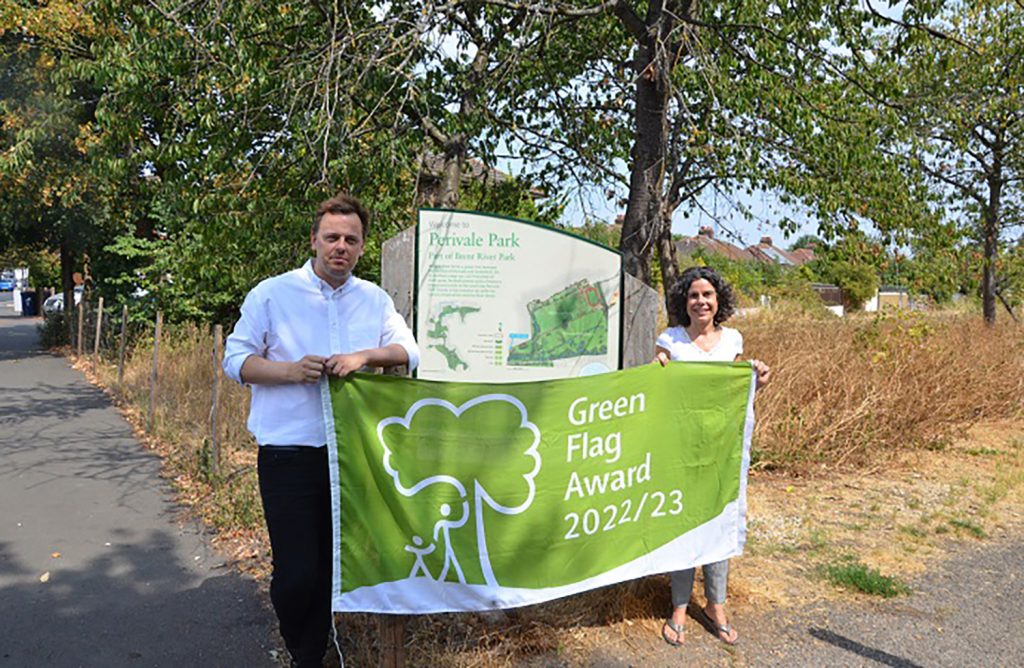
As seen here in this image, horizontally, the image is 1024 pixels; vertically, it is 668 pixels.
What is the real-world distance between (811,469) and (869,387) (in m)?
1.36

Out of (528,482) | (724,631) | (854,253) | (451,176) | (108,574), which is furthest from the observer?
(854,253)

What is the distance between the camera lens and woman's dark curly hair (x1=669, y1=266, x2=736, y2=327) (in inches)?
156

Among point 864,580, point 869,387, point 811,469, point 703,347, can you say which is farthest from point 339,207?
point 869,387

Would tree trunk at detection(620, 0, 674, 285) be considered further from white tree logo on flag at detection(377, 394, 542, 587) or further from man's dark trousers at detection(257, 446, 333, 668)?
man's dark trousers at detection(257, 446, 333, 668)

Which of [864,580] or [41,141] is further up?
[41,141]

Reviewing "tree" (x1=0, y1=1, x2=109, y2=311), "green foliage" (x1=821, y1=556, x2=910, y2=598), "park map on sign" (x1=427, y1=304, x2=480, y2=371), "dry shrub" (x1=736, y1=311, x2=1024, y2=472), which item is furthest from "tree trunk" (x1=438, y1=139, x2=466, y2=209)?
"tree" (x1=0, y1=1, x2=109, y2=311)

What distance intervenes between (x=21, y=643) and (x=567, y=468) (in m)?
2.82

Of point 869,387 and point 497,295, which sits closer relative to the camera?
point 497,295

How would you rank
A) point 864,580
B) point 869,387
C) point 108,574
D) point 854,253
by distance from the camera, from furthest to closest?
point 869,387
point 854,253
point 108,574
point 864,580

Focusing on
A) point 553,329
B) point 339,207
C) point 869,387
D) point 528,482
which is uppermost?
point 339,207

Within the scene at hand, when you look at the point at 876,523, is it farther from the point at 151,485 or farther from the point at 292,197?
the point at 151,485

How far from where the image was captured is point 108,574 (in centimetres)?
498

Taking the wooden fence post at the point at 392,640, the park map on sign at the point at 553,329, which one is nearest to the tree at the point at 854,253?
the park map on sign at the point at 553,329

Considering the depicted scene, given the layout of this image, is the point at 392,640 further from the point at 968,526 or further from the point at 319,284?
the point at 968,526
